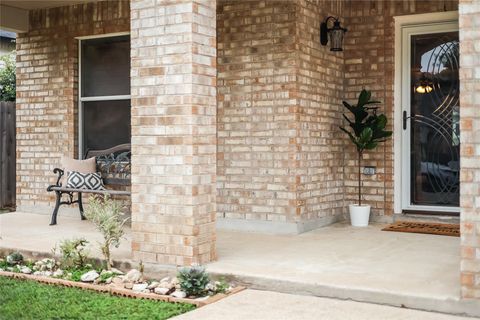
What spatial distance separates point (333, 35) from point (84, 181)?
327cm

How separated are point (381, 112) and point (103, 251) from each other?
11.9ft

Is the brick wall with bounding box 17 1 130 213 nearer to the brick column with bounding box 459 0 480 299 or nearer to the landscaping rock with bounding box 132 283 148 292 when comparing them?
the landscaping rock with bounding box 132 283 148 292

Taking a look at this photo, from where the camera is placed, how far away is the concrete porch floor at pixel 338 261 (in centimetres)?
391

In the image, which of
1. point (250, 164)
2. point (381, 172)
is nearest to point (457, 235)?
point (381, 172)

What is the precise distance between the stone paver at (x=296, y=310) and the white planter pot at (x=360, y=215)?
2.85m

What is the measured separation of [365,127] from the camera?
22.2 feet

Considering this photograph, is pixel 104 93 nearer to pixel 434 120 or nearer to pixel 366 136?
pixel 366 136

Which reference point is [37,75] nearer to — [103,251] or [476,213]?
[103,251]

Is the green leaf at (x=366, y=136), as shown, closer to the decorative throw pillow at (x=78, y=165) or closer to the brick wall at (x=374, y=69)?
the brick wall at (x=374, y=69)

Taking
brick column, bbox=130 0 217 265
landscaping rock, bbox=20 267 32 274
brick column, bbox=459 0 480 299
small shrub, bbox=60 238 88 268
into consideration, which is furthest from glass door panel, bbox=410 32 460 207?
landscaping rock, bbox=20 267 32 274

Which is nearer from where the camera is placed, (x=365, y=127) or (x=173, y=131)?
(x=173, y=131)

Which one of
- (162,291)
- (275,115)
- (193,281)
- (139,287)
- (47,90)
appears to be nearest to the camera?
(193,281)

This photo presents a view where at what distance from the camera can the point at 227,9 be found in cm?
677

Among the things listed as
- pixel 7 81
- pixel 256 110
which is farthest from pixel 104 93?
pixel 7 81
